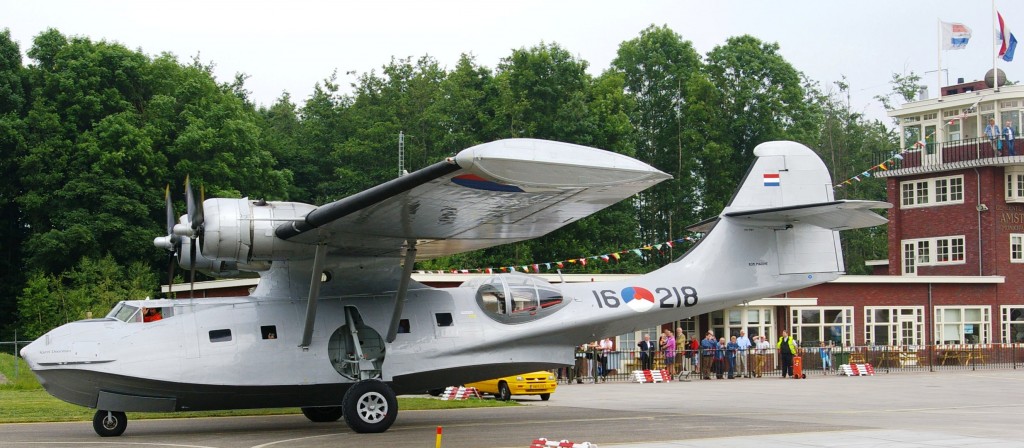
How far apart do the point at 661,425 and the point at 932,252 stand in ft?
114

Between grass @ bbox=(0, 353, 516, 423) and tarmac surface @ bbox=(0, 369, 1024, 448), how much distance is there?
80cm

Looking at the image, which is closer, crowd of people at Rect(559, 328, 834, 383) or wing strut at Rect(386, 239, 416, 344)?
wing strut at Rect(386, 239, 416, 344)

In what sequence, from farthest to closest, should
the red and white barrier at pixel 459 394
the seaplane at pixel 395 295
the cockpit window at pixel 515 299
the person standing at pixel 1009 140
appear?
the person standing at pixel 1009 140
the red and white barrier at pixel 459 394
the cockpit window at pixel 515 299
the seaplane at pixel 395 295

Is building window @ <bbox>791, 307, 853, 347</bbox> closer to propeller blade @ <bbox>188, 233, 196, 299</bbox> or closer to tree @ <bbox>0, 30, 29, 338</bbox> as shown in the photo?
propeller blade @ <bbox>188, 233, 196, 299</bbox>

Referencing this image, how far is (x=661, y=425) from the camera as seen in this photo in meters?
16.9

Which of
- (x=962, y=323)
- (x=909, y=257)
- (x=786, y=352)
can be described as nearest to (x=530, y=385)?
(x=786, y=352)

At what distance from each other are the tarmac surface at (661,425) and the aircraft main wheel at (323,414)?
0.80 feet

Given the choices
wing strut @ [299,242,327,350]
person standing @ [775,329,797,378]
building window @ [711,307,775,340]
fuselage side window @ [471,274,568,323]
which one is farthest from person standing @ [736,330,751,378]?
wing strut @ [299,242,327,350]

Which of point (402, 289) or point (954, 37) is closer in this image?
point (402, 289)

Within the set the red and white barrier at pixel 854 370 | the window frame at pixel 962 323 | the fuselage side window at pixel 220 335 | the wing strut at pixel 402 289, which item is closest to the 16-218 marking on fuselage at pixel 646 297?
the wing strut at pixel 402 289

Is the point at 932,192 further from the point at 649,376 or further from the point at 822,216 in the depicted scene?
the point at 822,216

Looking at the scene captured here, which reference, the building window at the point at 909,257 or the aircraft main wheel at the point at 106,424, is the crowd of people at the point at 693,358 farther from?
the aircraft main wheel at the point at 106,424

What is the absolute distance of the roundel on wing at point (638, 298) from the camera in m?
18.3

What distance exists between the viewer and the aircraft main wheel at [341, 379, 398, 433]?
15984 millimetres
